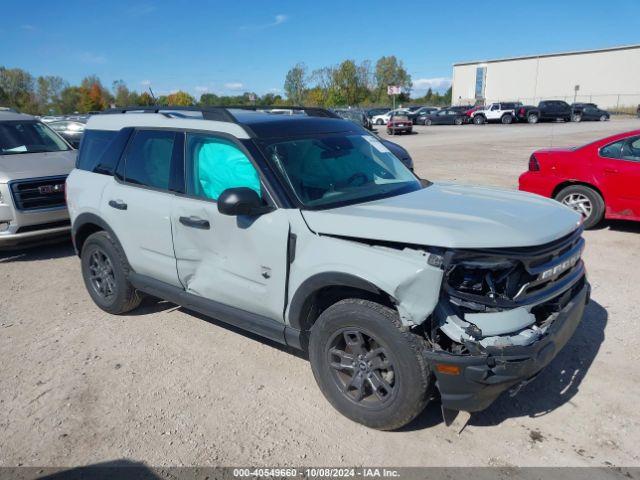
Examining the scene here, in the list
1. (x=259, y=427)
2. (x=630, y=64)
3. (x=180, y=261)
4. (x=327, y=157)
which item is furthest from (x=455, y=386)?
(x=630, y=64)

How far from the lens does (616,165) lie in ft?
22.9

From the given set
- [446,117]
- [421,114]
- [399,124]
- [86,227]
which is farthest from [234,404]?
[421,114]

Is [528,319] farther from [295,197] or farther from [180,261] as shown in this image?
[180,261]

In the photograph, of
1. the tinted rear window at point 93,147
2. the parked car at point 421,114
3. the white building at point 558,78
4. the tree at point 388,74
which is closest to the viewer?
the tinted rear window at point 93,147

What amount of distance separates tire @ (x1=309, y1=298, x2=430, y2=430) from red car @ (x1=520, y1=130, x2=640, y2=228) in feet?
18.0

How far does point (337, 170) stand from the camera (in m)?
3.85

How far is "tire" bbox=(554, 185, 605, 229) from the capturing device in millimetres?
7223

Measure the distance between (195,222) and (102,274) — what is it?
1785 mm

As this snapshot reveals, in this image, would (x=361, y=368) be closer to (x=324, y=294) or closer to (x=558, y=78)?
(x=324, y=294)

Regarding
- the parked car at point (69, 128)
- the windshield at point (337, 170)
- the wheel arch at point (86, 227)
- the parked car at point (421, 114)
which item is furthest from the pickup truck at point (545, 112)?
the wheel arch at point (86, 227)

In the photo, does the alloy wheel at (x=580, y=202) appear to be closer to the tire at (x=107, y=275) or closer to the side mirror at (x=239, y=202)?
the side mirror at (x=239, y=202)

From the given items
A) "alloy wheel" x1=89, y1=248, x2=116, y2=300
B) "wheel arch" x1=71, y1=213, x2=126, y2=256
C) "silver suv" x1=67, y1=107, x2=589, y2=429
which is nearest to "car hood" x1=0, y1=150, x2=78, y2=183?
"wheel arch" x1=71, y1=213, x2=126, y2=256

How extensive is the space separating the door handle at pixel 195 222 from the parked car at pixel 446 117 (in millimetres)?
42013

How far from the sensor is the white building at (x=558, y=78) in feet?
221
